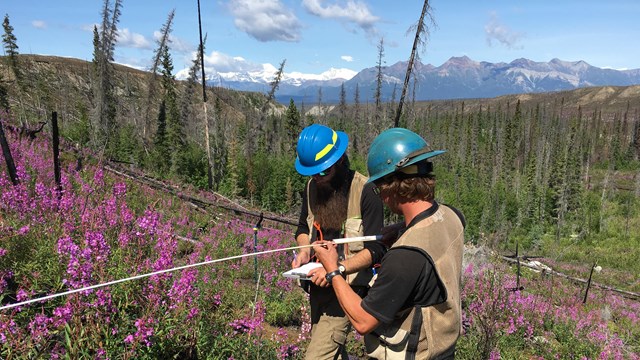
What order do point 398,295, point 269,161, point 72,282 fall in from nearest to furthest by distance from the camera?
1. point 398,295
2. point 72,282
3. point 269,161

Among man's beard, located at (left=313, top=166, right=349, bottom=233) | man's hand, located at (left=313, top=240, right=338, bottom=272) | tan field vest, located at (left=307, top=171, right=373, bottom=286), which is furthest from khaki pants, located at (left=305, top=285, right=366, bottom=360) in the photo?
man's hand, located at (left=313, top=240, right=338, bottom=272)

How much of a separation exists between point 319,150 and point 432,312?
4.87 ft

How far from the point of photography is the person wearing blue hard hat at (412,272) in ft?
5.80

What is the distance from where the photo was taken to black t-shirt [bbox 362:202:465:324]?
68.8 inches

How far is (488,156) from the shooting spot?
88062 millimetres

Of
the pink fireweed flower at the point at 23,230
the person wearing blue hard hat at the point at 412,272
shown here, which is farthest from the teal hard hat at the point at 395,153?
the pink fireweed flower at the point at 23,230

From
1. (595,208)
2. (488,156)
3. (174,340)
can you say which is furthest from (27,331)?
(488,156)

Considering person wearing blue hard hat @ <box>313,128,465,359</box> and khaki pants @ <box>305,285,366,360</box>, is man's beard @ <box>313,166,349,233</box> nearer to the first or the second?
khaki pants @ <box>305,285,366,360</box>

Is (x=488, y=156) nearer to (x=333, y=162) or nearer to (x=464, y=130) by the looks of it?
(x=464, y=130)

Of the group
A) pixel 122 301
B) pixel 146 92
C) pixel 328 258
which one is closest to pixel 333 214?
pixel 328 258

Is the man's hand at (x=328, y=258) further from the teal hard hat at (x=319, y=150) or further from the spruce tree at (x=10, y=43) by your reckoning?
the spruce tree at (x=10, y=43)

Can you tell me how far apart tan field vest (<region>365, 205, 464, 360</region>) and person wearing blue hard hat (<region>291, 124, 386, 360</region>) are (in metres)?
0.86

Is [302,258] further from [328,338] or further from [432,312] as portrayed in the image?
[432,312]

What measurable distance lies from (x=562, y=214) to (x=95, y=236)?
2694 inches
